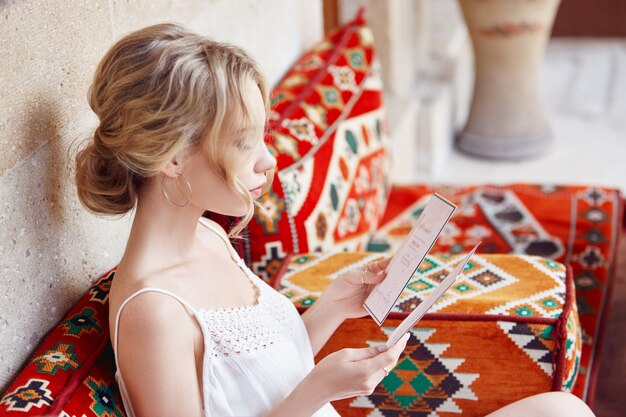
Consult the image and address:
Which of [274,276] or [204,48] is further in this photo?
[274,276]

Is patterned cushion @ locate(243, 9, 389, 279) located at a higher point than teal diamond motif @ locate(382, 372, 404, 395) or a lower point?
higher

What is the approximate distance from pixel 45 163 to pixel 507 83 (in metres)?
3.13

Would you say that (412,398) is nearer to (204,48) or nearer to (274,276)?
(274,276)

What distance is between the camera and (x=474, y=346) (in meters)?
1.49

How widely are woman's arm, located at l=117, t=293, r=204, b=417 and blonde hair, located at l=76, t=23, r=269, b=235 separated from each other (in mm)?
185

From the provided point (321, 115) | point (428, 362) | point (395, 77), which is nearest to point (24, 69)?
point (428, 362)

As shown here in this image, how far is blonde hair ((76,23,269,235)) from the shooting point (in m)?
1.14

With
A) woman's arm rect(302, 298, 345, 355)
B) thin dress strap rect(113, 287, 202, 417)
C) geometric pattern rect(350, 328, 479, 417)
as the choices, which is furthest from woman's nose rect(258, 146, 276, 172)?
geometric pattern rect(350, 328, 479, 417)

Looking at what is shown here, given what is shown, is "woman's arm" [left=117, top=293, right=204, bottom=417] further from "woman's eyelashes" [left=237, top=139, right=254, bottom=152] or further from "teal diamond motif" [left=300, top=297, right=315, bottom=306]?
"teal diamond motif" [left=300, top=297, right=315, bottom=306]

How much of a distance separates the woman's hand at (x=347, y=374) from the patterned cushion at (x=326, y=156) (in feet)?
1.45

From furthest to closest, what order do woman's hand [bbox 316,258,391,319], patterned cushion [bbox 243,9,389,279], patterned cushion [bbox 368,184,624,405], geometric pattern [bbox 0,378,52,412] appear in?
patterned cushion [bbox 368,184,624,405]
patterned cushion [bbox 243,9,389,279]
woman's hand [bbox 316,258,391,319]
geometric pattern [bbox 0,378,52,412]

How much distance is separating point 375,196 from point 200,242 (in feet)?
3.17

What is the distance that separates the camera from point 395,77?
3.86 metres

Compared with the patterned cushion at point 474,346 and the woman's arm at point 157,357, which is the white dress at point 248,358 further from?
the patterned cushion at point 474,346
